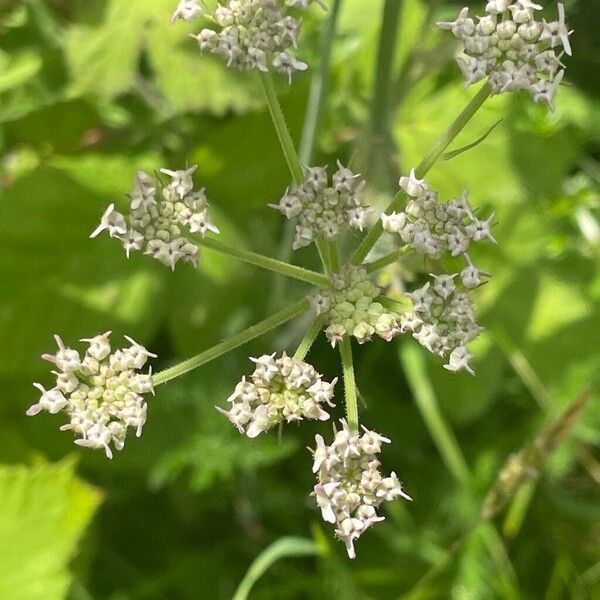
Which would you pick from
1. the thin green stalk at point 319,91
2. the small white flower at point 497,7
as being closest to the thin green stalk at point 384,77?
the thin green stalk at point 319,91

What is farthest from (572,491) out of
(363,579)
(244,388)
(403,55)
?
(244,388)

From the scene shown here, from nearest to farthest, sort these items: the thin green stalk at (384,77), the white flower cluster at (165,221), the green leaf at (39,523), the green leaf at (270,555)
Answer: the white flower cluster at (165,221), the thin green stalk at (384,77), the green leaf at (270,555), the green leaf at (39,523)

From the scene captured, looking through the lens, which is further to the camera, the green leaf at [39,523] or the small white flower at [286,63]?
the green leaf at [39,523]

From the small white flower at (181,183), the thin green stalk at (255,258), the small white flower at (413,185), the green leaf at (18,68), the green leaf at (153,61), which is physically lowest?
the green leaf at (18,68)

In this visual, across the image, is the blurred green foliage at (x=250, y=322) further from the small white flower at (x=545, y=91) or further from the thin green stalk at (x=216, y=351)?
the thin green stalk at (x=216, y=351)

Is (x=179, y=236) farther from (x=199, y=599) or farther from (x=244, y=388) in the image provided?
(x=199, y=599)

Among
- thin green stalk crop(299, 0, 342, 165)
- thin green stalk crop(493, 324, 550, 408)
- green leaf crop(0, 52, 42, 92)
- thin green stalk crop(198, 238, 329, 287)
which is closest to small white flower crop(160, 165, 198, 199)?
thin green stalk crop(198, 238, 329, 287)
